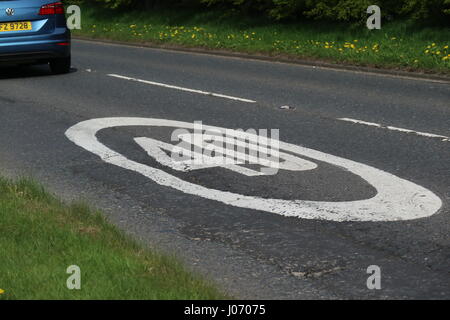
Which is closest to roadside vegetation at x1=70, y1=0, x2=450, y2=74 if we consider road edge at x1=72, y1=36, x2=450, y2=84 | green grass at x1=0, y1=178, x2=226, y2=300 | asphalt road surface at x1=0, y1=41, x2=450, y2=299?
road edge at x1=72, y1=36, x2=450, y2=84

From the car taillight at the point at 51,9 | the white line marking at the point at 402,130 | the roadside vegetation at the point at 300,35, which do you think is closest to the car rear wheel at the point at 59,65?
the car taillight at the point at 51,9

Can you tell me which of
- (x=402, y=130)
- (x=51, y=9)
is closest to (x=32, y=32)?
(x=51, y=9)

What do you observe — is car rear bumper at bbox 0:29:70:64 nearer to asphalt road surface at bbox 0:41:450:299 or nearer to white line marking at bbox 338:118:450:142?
asphalt road surface at bbox 0:41:450:299

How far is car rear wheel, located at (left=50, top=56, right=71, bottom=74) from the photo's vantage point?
15.5 meters

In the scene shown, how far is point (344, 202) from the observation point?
21.1ft

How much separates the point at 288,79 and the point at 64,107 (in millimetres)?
4225

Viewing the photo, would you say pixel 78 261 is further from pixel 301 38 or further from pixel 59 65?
pixel 301 38

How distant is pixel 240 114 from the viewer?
10641 mm

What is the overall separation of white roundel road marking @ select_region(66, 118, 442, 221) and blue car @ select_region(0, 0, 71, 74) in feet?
22.7

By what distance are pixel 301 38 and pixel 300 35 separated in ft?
0.93

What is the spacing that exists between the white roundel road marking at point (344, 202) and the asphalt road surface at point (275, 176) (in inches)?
0.6

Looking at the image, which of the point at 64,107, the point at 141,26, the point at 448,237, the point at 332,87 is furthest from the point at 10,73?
the point at 448,237

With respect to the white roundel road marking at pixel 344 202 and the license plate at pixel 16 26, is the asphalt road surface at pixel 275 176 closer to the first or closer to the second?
the white roundel road marking at pixel 344 202

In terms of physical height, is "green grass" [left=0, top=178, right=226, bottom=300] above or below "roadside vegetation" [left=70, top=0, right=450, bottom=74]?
below
